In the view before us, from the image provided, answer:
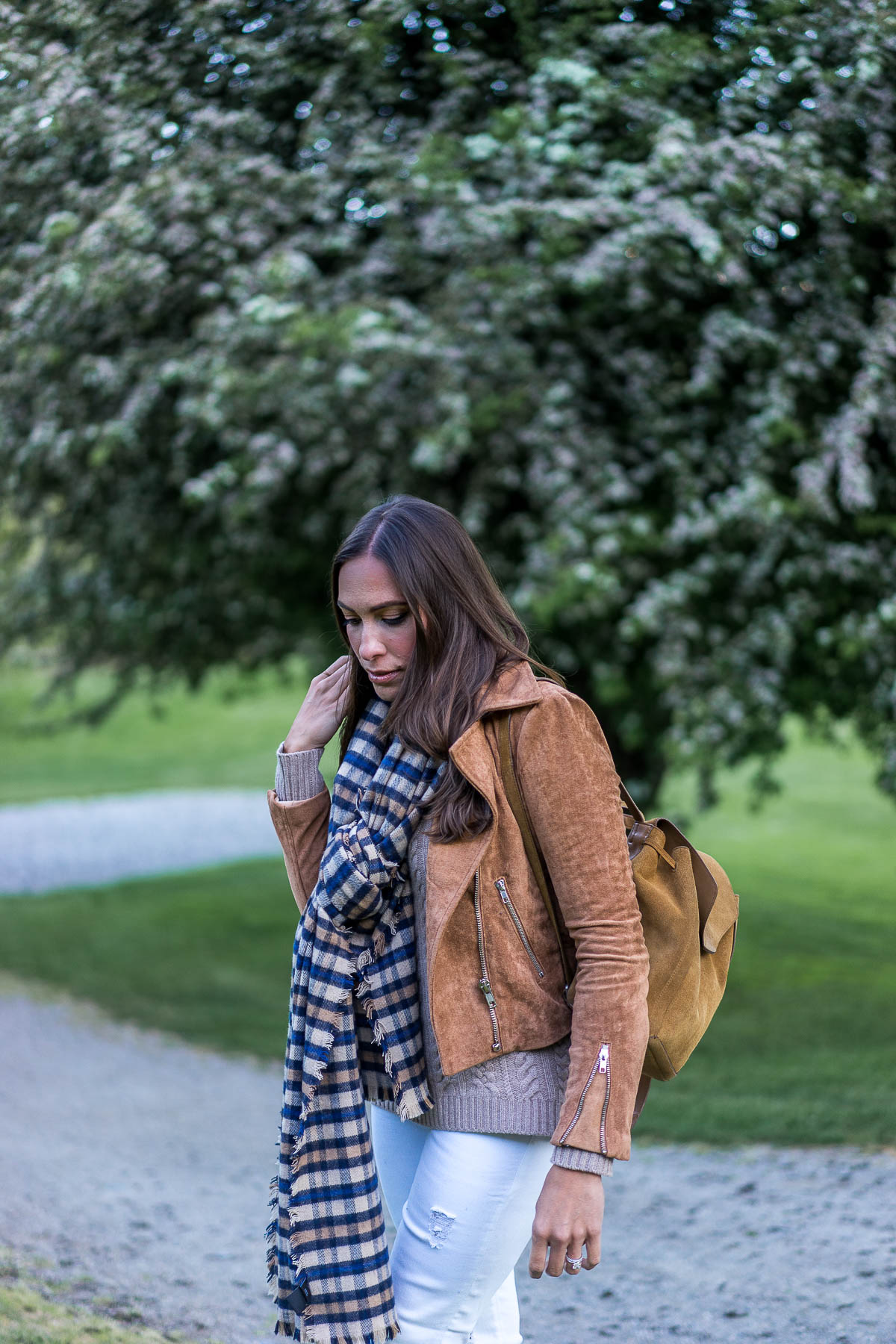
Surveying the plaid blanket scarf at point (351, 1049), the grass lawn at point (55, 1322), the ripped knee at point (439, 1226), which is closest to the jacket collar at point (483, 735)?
the plaid blanket scarf at point (351, 1049)

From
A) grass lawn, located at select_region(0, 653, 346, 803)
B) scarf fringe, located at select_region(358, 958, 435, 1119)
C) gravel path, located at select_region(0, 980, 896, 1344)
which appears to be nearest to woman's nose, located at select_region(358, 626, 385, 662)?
scarf fringe, located at select_region(358, 958, 435, 1119)

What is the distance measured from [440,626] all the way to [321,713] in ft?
1.25

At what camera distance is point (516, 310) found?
6367mm

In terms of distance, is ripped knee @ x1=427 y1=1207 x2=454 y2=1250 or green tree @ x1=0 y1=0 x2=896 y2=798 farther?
green tree @ x1=0 y1=0 x2=896 y2=798

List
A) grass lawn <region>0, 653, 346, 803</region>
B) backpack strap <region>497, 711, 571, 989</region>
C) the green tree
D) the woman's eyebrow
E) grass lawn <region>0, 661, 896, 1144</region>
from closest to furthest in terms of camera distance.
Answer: backpack strap <region>497, 711, 571, 989</region> < the woman's eyebrow < the green tree < grass lawn <region>0, 661, 896, 1144</region> < grass lawn <region>0, 653, 346, 803</region>

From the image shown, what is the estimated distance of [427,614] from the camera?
89.1 inches

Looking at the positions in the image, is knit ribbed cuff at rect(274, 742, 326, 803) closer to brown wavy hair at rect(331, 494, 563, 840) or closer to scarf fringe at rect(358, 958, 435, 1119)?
brown wavy hair at rect(331, 494, 563, 840)

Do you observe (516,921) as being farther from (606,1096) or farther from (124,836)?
(124,836)

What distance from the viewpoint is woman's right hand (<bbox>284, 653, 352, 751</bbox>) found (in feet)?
8.20

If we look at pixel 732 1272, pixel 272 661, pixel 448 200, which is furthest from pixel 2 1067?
pixel 448 200

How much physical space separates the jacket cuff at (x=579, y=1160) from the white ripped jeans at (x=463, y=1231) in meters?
0.12

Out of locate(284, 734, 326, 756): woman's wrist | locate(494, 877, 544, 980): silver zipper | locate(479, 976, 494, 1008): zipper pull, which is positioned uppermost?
locate(284, 734, 326, 756): woman's wrist

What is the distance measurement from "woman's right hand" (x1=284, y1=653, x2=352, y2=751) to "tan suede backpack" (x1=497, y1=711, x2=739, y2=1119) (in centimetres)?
47

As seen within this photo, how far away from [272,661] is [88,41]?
6455 mm
